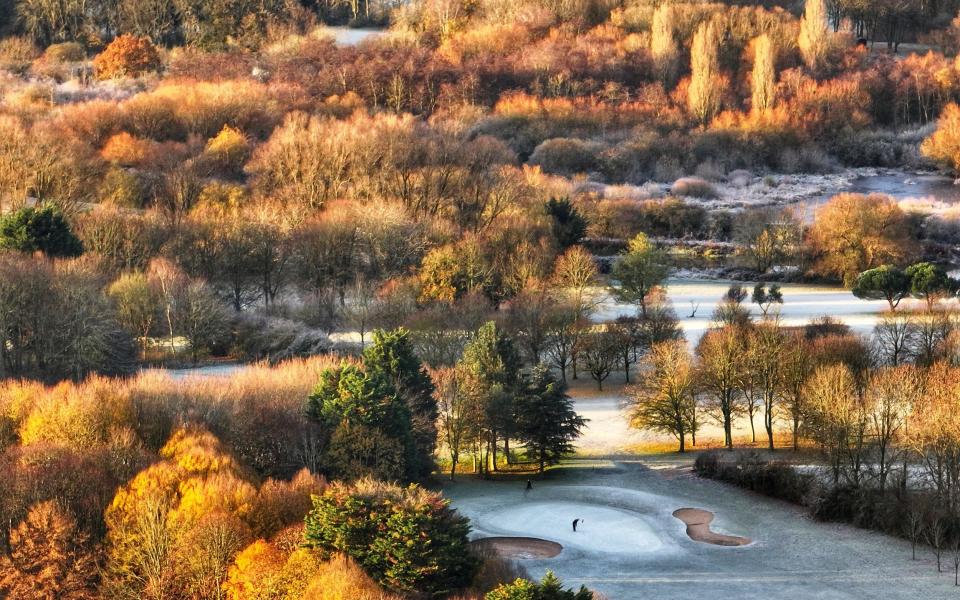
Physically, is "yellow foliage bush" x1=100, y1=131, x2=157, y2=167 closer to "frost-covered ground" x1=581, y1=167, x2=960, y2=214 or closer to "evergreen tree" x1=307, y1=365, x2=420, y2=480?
"frost-covered ground" x1=581, y1=167, x2=960, y2=214

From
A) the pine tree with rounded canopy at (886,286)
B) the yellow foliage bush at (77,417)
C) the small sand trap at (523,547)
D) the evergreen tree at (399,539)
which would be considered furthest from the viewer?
the pine tree with rounded canopy at (886,286)

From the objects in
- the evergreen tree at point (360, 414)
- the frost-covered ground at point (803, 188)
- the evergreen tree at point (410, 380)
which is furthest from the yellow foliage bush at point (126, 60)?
the evergreen tree at point (360, 414)

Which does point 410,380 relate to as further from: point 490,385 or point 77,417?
point 77,417

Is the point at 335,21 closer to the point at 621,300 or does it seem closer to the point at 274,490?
the point at 621,300

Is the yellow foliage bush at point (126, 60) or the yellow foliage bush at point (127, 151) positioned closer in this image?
the yellow foliage bush at point (127, 151)

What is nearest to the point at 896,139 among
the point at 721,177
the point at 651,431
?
the point at 721,177

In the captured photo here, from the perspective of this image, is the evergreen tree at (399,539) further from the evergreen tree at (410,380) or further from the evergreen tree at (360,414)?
the evergreen tree at (410,380)
